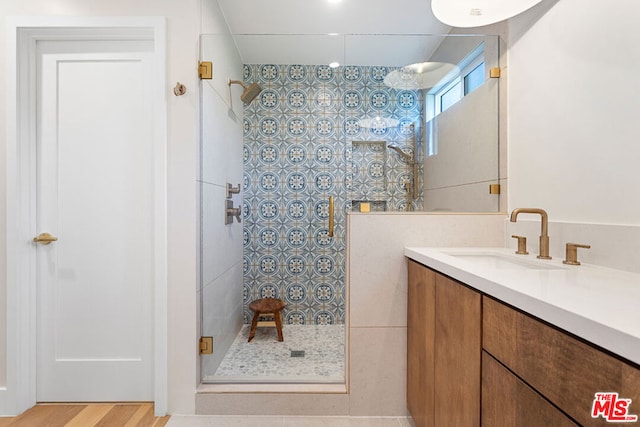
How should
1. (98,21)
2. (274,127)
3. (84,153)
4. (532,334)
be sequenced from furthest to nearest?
(274,127)
(84,153)
(98,21)
(532,334)

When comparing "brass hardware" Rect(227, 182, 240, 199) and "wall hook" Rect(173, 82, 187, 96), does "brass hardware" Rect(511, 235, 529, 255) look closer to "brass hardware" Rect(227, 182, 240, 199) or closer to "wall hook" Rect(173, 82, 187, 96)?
"brass hardware" Rect(227, 182, 240, 199)

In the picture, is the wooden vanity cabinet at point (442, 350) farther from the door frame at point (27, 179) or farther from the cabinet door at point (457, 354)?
the door frame at point (27, 179)

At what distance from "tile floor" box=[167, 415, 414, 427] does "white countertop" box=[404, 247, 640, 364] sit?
975mm

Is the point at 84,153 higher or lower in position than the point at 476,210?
higher

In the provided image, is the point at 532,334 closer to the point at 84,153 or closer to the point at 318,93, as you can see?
the point at 318,93

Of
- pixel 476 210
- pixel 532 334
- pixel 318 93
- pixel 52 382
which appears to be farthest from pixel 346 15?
pixel 52 382

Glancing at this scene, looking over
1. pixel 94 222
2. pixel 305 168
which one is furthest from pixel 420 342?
pixel 94 222

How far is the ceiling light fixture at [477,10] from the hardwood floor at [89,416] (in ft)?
7.61

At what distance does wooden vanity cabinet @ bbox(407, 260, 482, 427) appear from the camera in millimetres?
1008

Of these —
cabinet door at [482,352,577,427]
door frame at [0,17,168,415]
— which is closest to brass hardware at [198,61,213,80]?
door frame at [0,17,168,415]

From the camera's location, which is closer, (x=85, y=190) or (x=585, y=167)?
(x=585, y=167)

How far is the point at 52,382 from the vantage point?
6.02ft

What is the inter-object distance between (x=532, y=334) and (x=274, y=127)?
1692 mm

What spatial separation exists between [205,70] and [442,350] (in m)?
1.80
